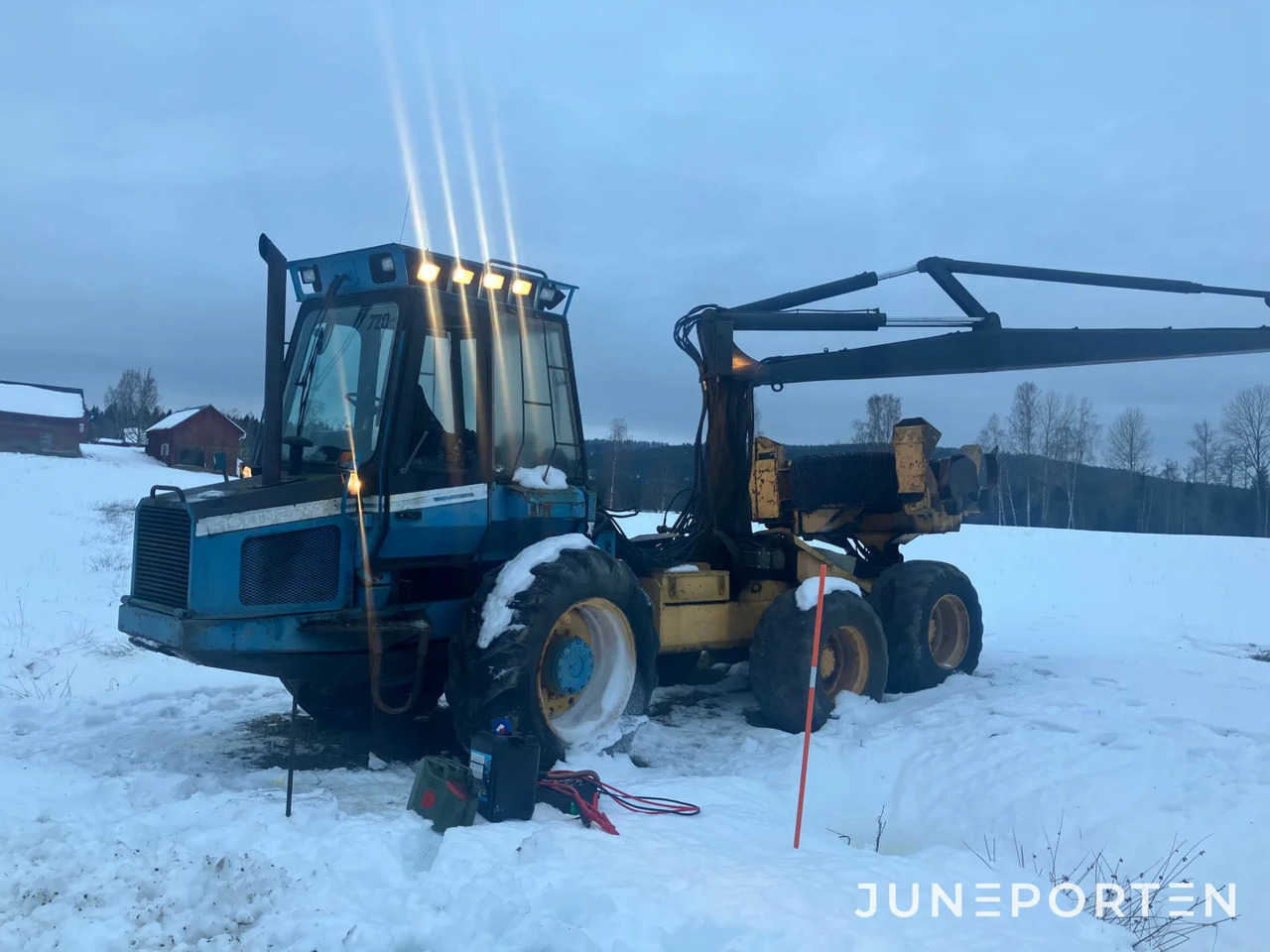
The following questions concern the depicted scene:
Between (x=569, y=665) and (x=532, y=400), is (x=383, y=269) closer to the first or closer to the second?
(x=532, y=400)

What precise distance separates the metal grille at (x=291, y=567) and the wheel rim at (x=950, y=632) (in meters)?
6.55

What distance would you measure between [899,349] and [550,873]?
24.3ft

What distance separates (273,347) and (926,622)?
21.7 feet

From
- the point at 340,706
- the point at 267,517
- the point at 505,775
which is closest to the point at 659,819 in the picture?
the point at 505,775

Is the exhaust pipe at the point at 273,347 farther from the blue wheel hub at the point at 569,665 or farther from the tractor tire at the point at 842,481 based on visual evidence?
the tractor tire at the point at 842,481

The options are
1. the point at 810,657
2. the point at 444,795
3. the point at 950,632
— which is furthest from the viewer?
the point at 950,632

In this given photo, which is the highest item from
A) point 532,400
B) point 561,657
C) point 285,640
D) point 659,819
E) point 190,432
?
point 190,432

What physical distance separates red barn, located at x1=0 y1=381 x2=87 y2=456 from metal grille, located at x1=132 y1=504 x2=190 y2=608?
199ft

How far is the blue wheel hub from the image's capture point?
6566 mm

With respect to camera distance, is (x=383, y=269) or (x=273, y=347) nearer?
(x=273, y=347)

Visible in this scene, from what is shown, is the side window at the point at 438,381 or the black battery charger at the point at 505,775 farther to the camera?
the side window at the point at 438,381

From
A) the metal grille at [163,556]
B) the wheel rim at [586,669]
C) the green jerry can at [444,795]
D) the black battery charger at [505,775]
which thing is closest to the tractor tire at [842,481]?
the wheel rim at [586,669]

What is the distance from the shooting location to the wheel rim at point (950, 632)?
33.8ft

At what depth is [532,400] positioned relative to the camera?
7.18 meters
